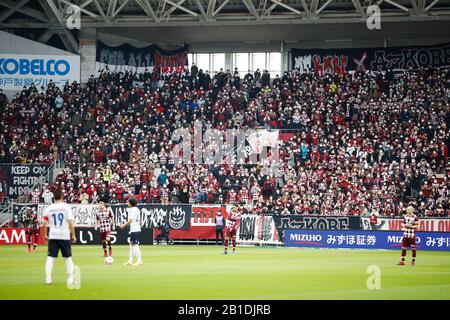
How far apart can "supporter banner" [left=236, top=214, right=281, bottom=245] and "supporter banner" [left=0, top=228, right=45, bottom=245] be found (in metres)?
11.2

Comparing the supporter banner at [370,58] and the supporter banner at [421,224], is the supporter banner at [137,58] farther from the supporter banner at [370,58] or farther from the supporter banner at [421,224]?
the supporter banner at [421,224]

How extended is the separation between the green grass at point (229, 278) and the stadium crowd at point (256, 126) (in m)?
14.0

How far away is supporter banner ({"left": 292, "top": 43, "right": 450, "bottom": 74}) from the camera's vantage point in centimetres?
6041

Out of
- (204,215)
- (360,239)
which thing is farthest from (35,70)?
(360,239)

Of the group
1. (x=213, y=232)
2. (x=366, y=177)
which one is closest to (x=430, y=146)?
(x=366, y=177)

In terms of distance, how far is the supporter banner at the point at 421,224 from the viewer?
43188 millimetres

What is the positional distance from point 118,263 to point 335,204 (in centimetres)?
2033

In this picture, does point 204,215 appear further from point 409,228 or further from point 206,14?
point 409,228

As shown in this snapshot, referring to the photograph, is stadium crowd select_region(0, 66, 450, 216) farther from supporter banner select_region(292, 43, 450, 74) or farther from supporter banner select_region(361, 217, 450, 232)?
supporter banner select_region(292, 43, 450, 74)

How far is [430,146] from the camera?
50.4m

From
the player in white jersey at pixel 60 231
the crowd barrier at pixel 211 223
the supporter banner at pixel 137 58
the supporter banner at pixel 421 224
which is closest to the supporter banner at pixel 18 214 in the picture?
the crowd barrier at pixel 211 223

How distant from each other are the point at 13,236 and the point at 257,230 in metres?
13.5

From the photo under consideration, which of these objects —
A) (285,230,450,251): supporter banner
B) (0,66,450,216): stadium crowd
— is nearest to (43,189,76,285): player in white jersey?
(285,230,450,251): supporter banner
